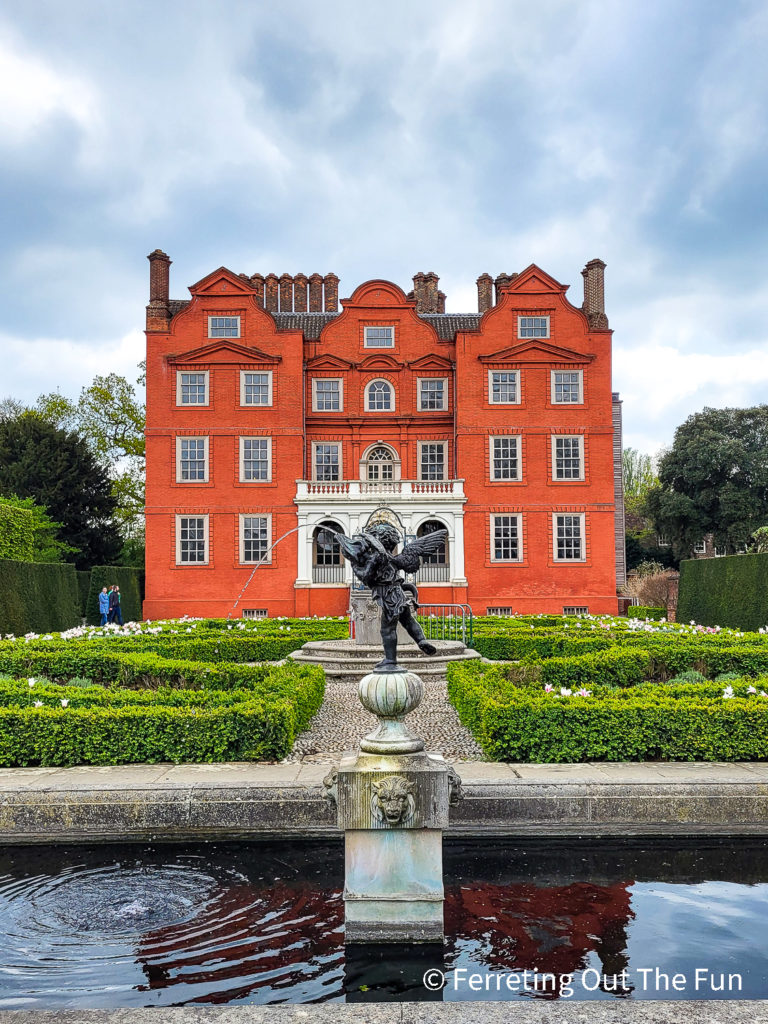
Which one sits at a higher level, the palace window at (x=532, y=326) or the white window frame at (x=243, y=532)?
the palace window at (x=532, y=326)

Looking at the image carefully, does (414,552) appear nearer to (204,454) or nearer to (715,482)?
(204,454)

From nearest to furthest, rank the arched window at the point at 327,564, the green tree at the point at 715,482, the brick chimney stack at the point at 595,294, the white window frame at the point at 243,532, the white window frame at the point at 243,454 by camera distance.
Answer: the arched window at the point at 327,564, the white window frame at the point at 243,532, the white window frame at the point at 243,454, the brick chimney stack at the point at 595,294, the green tree at the point at 715,482

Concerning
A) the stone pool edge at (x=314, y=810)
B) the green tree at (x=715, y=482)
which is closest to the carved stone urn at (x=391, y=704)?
the stone pool edge at (x=314, y=810)

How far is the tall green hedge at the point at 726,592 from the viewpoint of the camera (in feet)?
72.2

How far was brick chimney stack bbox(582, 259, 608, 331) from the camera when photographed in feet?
105

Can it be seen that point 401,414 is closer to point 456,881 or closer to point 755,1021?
point 456,881

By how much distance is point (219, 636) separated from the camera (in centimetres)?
1608

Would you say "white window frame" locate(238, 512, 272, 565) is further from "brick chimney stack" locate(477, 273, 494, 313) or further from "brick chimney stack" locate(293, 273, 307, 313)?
"brick chimney stack" locate(477, 273, 494, 313)

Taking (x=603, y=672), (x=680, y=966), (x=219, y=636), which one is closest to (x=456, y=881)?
(x=680, y=966)

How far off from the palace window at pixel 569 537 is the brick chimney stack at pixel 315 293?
50.3 ft

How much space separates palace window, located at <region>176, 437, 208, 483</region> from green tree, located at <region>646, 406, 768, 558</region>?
83.3 ft

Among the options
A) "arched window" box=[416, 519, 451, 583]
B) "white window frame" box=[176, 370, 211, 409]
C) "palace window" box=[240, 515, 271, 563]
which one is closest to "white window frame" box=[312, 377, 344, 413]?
"white window frame" box=[176, 370, 211, 409]

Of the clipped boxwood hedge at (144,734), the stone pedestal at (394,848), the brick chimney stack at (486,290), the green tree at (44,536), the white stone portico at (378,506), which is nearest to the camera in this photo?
the stone pedestal at (394,848)

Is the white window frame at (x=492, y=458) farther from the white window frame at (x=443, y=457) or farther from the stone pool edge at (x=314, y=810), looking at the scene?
the stone pool edge at (x=314, y=810)
